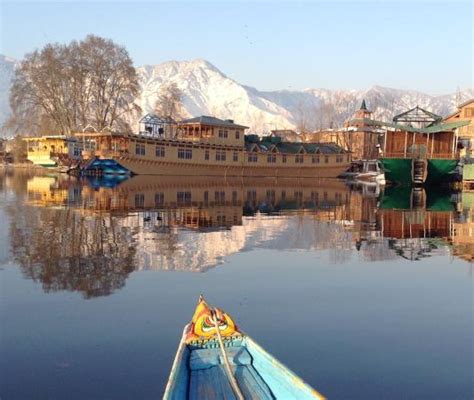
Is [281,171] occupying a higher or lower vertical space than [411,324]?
higher

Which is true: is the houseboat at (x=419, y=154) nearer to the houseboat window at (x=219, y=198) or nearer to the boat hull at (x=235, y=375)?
the houseboat window at (x=219, y=198)

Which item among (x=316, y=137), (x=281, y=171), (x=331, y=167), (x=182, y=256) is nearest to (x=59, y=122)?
(x=281, y=171)

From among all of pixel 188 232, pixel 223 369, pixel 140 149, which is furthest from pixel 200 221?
pixel 140 149

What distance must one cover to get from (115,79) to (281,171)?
25.7m

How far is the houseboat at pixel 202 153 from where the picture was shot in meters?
59.9

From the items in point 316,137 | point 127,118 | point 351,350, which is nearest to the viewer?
point 351,350

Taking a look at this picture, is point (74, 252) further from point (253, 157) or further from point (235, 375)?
point (253, 157)

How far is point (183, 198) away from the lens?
34.8 m

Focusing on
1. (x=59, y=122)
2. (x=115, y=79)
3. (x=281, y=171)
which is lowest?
(x=281, y=171)

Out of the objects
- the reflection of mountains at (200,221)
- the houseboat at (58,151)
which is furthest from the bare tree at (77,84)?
the reflection of mountains at (200,221)

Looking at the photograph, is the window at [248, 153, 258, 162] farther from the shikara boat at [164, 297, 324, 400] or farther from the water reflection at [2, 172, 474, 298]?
the shikara boat at [164, 297, 324, 400]

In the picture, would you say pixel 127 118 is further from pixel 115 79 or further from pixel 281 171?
pixel 281 171

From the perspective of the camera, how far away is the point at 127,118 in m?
88.8

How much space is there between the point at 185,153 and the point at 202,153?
2212 mm
